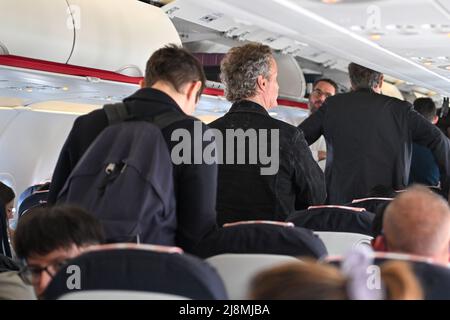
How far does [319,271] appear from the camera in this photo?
59.4 inches

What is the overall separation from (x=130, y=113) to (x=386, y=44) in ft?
12.1

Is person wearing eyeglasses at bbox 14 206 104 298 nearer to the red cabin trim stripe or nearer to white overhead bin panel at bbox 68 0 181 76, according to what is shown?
the red cabin trim stripe

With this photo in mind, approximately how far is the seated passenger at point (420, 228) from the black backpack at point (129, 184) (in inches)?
33.3

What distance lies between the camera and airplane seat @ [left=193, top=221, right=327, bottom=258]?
260 centimetres

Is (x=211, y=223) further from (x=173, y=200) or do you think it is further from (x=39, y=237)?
(x=39, y=237)

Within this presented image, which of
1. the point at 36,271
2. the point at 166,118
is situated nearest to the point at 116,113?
the point at 166,118

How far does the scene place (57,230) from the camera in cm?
234

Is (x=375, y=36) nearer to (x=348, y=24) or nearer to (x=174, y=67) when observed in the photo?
(x=348, y=24)

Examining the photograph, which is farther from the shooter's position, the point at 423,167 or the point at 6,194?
the point at 6,194

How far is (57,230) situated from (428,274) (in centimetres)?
120

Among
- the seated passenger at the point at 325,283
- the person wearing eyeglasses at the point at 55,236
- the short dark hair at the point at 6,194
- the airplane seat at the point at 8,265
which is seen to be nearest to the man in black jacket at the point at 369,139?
the airplane seat at the point at 8,265

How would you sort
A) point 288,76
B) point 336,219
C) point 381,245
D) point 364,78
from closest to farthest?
point 381,245, point 336,219, point 364,78, point 288,76

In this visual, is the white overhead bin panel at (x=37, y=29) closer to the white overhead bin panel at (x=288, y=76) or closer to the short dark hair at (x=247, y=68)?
the short dark hair at (x=247, y=68)

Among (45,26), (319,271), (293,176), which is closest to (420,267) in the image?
(319,271)
